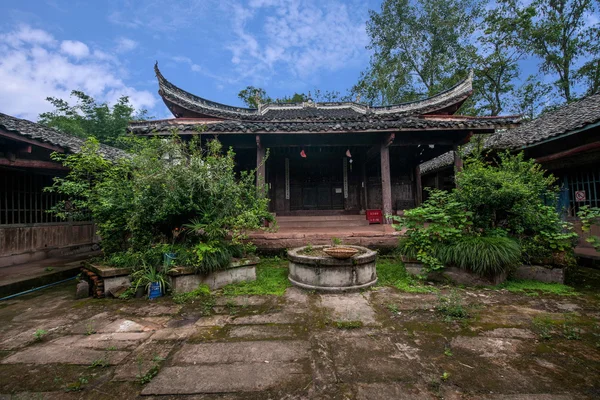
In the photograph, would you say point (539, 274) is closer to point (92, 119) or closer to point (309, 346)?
point (309, 346)

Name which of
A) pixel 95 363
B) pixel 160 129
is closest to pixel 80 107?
pixel 160 129

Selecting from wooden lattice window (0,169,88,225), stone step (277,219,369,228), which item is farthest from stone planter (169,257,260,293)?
wooden lattice window (0,169,88,225)

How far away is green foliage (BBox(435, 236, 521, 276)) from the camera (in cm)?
420

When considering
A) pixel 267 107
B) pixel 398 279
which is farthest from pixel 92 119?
pixel 398 279

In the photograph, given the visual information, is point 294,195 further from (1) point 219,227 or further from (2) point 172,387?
(2) point 172,387

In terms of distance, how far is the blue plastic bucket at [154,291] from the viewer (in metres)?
4.04

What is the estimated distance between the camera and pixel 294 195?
1011cm

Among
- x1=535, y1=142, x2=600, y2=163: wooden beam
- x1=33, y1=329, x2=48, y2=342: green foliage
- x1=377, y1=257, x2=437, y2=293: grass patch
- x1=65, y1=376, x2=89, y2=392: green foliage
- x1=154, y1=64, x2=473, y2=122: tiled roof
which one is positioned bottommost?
x1=377, y1=257, x2=437, y2=293: grass patch

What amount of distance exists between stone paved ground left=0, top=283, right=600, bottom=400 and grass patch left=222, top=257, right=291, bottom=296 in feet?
1.29

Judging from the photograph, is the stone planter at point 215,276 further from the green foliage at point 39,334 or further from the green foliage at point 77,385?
the green foliage at point 77,385

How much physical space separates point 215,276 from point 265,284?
2.89ft

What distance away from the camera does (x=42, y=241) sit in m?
6.82

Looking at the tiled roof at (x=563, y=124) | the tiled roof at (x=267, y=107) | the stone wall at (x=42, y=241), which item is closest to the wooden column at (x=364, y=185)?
the tiled roof at (x=267, y=107)

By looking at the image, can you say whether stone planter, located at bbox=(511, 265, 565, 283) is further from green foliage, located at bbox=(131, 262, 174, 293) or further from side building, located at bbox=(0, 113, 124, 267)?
side building, located at bbox=(0, 113, 124, 267)
